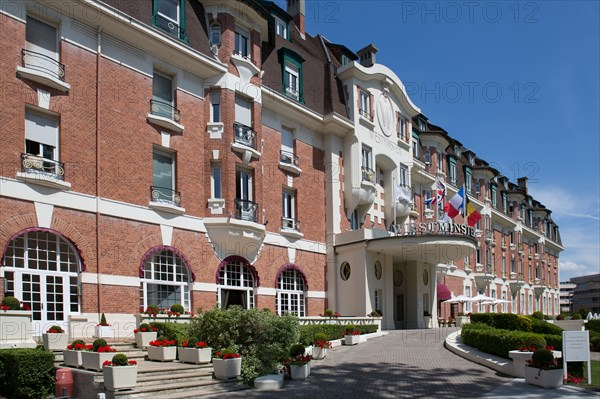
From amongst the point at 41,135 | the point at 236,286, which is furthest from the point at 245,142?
the point at 41,135

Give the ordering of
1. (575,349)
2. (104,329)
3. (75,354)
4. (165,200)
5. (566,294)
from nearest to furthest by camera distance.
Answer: (75,354) < (575,349) < (104,329) < (165,200) < (566,294)

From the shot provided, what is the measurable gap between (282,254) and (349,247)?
14.8 feet

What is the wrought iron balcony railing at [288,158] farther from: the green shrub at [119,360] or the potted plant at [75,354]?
the green shrub at [119,360]

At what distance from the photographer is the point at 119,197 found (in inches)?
803

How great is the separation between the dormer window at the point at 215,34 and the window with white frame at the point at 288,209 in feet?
26.5

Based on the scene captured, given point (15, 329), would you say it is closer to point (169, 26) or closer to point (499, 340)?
point (169, 26)

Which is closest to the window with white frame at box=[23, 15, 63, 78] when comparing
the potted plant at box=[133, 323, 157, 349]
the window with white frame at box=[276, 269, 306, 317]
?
the potted plant at box=[133, 323, 157, 349]

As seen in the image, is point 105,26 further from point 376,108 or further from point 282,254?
point 376,108

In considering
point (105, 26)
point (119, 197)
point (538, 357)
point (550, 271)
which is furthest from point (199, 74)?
point (550, 271)

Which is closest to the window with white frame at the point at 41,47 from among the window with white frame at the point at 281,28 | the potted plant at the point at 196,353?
the potted plant at the point at 196,353

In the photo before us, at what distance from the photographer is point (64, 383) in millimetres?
13352

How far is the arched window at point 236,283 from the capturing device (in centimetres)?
2447

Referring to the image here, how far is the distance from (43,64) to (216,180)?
8423 millimetres

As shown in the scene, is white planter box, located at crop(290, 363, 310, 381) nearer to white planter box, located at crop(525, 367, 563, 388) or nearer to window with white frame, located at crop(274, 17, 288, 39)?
white planter box, located at crop(525, 367, 563, 388)
